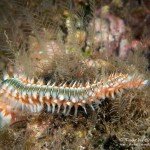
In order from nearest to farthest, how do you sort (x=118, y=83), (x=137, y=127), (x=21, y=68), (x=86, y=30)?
1. (x=118, y=83)
2. (x=137, y=127)
3. (x=21, y=68)
4. (x=86, y=30)

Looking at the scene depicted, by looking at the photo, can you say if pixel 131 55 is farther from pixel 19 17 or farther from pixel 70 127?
pixel 19 17

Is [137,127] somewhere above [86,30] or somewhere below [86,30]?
below

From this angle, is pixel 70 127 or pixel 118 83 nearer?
pixel 118 83

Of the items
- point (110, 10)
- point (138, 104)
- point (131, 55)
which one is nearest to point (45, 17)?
point (110, 10)

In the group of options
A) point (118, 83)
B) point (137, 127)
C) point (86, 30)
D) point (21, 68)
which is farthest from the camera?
point (86, 30)

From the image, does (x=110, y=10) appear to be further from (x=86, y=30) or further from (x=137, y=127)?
(x=137, y=127)

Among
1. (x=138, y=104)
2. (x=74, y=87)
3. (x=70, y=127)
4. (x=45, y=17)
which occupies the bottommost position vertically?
(x=70, y=127)
